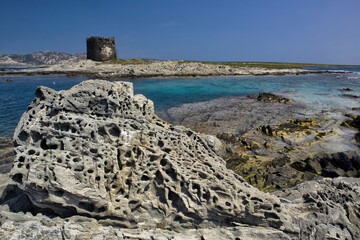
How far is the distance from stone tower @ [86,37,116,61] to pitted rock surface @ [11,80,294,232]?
203 feet

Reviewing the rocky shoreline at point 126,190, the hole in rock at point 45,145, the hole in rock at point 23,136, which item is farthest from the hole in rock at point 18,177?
the hole in rock at point 23,136

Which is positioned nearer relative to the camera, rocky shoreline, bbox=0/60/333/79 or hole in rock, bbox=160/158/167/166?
hole in rock, bbox=160/158/167/166

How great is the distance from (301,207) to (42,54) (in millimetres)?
233724

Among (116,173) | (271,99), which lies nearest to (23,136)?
(116,173)

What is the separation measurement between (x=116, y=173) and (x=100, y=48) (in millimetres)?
64006

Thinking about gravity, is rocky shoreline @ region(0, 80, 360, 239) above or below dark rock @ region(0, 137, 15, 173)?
above

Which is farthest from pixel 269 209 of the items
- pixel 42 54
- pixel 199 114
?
pixel 42 54

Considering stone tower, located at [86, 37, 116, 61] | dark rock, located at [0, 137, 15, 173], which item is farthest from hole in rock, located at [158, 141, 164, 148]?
stone tower, located at [86, 37, 116, 61]

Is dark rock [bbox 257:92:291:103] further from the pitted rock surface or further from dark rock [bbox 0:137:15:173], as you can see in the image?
dark rock [bbox 0:137:15:173]

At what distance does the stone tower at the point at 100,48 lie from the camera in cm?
5992

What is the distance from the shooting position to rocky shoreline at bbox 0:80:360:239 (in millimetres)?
3234

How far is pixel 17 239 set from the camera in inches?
109

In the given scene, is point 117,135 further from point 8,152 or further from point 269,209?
point 8,152

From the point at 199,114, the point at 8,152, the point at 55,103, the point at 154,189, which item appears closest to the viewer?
the point at 154,189
